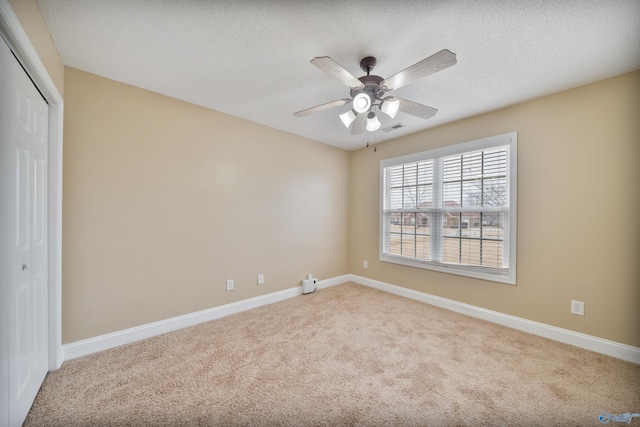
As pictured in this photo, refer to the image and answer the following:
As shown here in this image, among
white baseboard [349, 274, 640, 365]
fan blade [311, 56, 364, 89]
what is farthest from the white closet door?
white baseboard [349, 274, 640, 365]

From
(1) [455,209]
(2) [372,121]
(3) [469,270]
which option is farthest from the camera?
(1) [455,209]

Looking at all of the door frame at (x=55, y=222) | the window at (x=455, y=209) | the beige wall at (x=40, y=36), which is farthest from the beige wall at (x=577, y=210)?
the door frame at (x=55, y=222)

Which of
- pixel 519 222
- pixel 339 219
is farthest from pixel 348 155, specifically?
pixel 519 222

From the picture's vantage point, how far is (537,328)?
246 cm

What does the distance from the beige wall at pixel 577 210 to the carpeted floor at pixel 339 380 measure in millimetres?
381

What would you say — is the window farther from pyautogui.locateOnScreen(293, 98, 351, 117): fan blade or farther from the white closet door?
the white closet door

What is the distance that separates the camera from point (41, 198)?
66.5 inches

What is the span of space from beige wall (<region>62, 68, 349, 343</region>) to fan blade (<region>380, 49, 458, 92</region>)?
6.67 feet

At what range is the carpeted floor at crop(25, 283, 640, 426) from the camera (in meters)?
1.47

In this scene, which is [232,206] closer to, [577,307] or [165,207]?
[165,207]

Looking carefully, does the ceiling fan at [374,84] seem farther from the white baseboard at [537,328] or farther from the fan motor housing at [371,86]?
the white baseboard at [537,328]

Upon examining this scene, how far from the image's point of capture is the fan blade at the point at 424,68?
137 cm

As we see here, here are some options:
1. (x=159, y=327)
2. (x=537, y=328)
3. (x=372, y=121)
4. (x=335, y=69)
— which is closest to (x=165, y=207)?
(x=159, y=327)

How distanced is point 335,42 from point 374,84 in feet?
1.34
